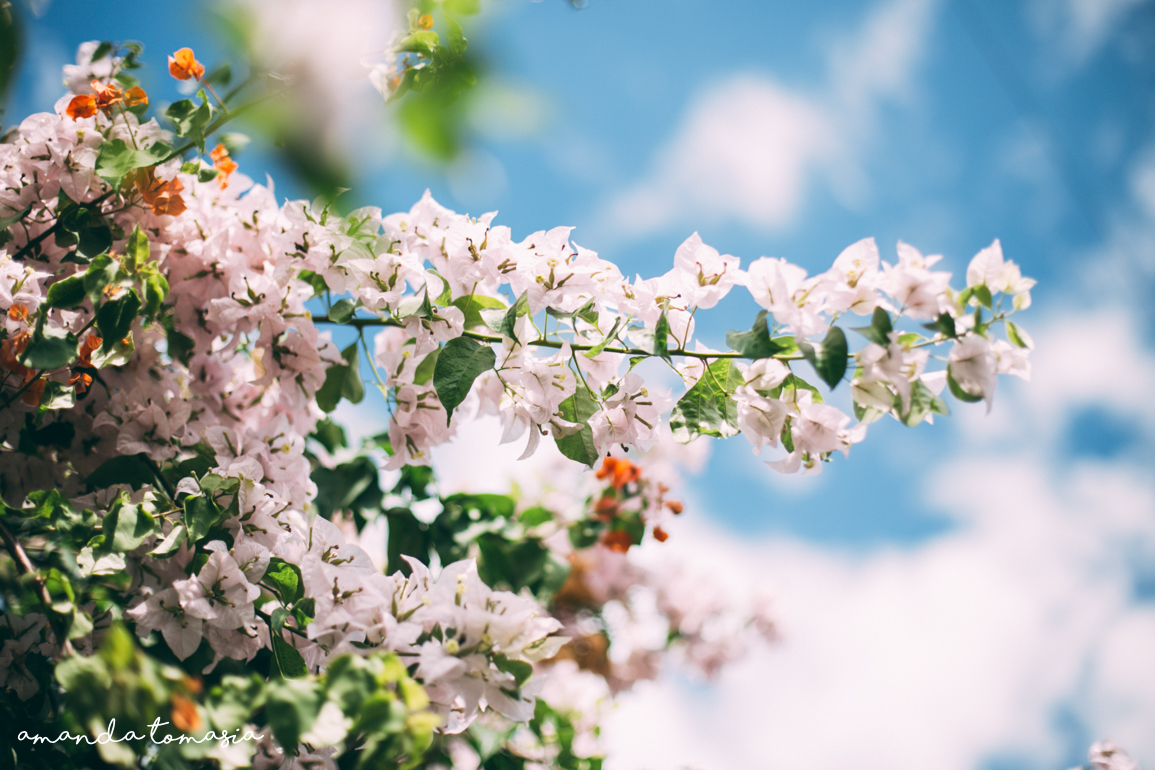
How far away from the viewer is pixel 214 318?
48.1 inches

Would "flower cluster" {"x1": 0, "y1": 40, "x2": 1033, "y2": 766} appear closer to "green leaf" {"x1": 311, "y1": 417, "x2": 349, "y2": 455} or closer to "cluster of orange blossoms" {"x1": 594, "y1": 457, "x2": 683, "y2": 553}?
"green leaf" {"x1": 311, "y1": 417, "x2": 349, "y2": 455}

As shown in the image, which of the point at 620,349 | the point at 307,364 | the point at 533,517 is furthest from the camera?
the point at 533,517

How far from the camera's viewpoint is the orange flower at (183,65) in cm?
119

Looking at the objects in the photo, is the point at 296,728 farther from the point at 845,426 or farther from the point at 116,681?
the point at 845,426

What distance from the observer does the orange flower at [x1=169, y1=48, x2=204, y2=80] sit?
3.89 feet

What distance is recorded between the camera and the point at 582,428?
1011 millimetres

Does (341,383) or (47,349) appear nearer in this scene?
(47,349)

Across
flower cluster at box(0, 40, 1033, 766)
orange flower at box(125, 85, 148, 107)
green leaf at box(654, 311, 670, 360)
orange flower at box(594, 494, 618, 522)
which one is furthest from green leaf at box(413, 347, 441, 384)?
orange flower at box(594, 494, 618, 522)

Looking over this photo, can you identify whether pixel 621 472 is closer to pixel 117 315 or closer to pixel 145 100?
pixel 117 315

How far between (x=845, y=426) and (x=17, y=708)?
138 centimetres


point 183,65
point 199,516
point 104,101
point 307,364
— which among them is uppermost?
point 183,65

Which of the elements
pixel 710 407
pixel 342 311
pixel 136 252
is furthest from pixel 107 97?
pixel 710 407

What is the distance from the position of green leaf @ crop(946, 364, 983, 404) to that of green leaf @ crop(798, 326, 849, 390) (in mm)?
178

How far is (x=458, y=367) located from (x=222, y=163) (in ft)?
2.46
